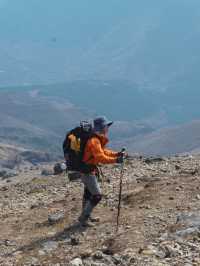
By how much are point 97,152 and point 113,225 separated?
6.68ft

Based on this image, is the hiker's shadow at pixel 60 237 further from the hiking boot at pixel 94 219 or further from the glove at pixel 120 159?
the glove at pixel 120 159

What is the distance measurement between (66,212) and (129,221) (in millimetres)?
3046

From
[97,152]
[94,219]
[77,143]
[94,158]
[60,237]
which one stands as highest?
[77,143]

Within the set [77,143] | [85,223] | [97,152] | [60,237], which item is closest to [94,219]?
[85,223]

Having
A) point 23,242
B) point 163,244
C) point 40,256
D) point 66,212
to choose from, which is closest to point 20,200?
point 66,212

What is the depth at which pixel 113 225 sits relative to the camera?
16.2 m

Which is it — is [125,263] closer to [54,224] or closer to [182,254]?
[182,254]

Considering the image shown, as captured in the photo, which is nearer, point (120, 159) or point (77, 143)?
point (77, 143)

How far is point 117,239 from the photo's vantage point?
14.2m

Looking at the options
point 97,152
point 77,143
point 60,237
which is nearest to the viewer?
point 97,152

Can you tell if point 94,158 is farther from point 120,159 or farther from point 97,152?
point 120,159

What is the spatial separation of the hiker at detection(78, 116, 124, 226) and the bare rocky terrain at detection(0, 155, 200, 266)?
1.67 feet

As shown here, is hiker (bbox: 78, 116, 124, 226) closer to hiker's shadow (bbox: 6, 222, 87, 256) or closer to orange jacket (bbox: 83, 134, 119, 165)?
orange jacket (bbox: 83, 134, 119, 165)

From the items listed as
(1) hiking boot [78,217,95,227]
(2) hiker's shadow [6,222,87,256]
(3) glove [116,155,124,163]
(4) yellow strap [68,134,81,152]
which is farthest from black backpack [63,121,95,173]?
(2) hiker's shadow [6,222,87,256]
